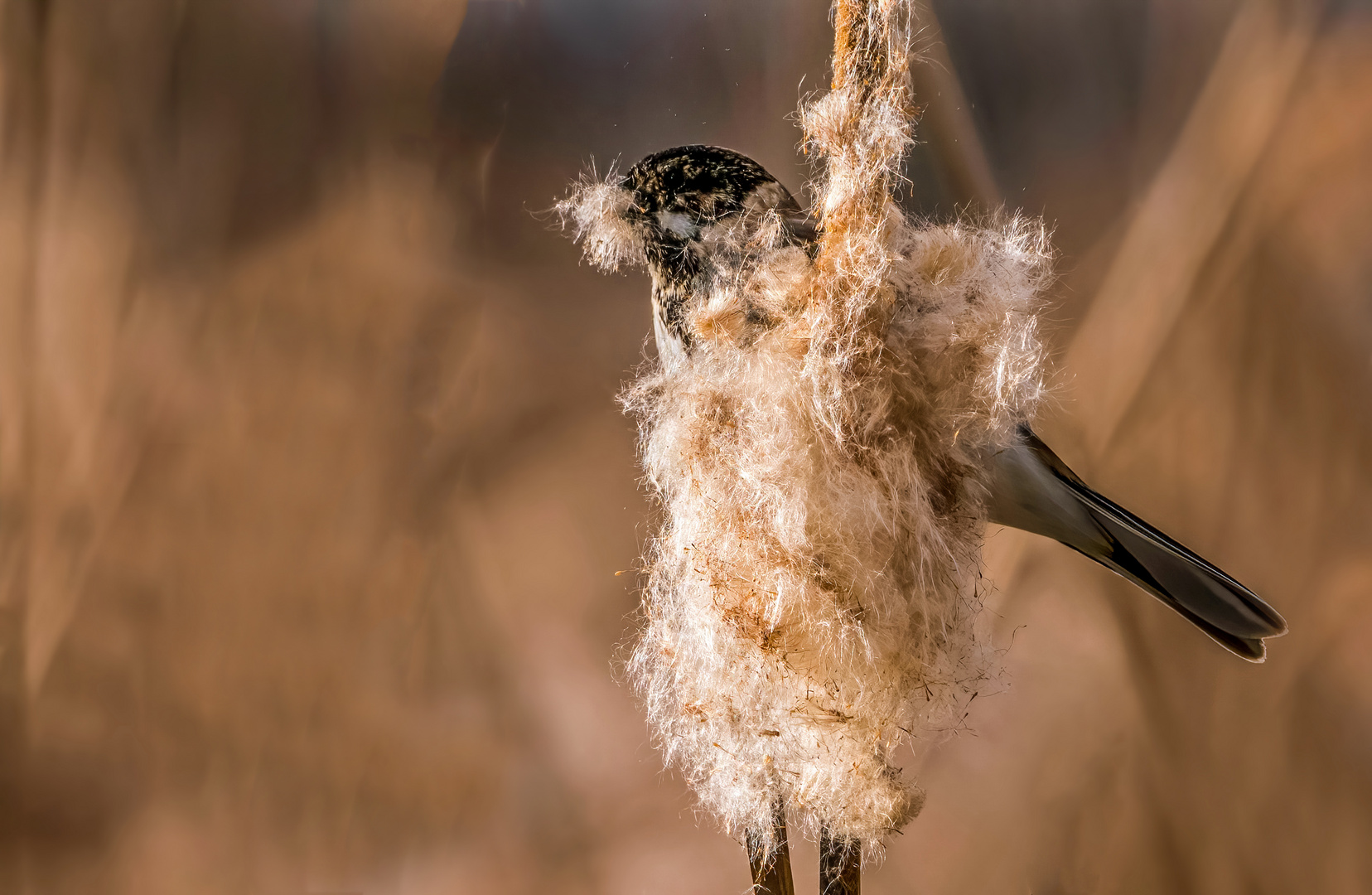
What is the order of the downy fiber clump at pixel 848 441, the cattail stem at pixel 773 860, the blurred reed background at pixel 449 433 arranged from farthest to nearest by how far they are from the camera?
the blurred reed background at pixel 449 433 < the cattail stem at pixel 773 860 < the downy fiber clump at pixel 848 441

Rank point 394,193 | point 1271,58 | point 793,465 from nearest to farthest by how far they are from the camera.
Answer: point 793,465, point 1271,58, point 394,193

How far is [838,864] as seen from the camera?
467 mm

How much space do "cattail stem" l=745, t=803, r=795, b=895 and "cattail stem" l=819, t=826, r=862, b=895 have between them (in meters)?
0.03

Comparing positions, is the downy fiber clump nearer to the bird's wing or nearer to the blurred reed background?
the bird's wing

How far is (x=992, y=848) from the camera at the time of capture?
0.70 metres

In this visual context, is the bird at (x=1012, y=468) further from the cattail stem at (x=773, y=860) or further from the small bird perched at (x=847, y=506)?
the cattail stem at (x=773, y=860)

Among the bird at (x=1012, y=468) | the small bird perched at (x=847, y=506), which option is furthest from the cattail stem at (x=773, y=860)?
the bird at (x=1012, y=468)

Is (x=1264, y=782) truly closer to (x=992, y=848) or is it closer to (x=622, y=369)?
(x=992, y=848)

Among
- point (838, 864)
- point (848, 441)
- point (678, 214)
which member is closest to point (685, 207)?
point (678, 214)

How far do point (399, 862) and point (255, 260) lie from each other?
678 millimetres

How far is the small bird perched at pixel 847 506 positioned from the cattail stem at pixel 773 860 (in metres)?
0.02

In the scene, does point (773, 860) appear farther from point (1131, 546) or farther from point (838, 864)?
point (1131, 546)

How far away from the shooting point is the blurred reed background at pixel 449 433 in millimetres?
676

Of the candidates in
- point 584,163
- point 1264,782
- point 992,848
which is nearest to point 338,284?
point 584,163
